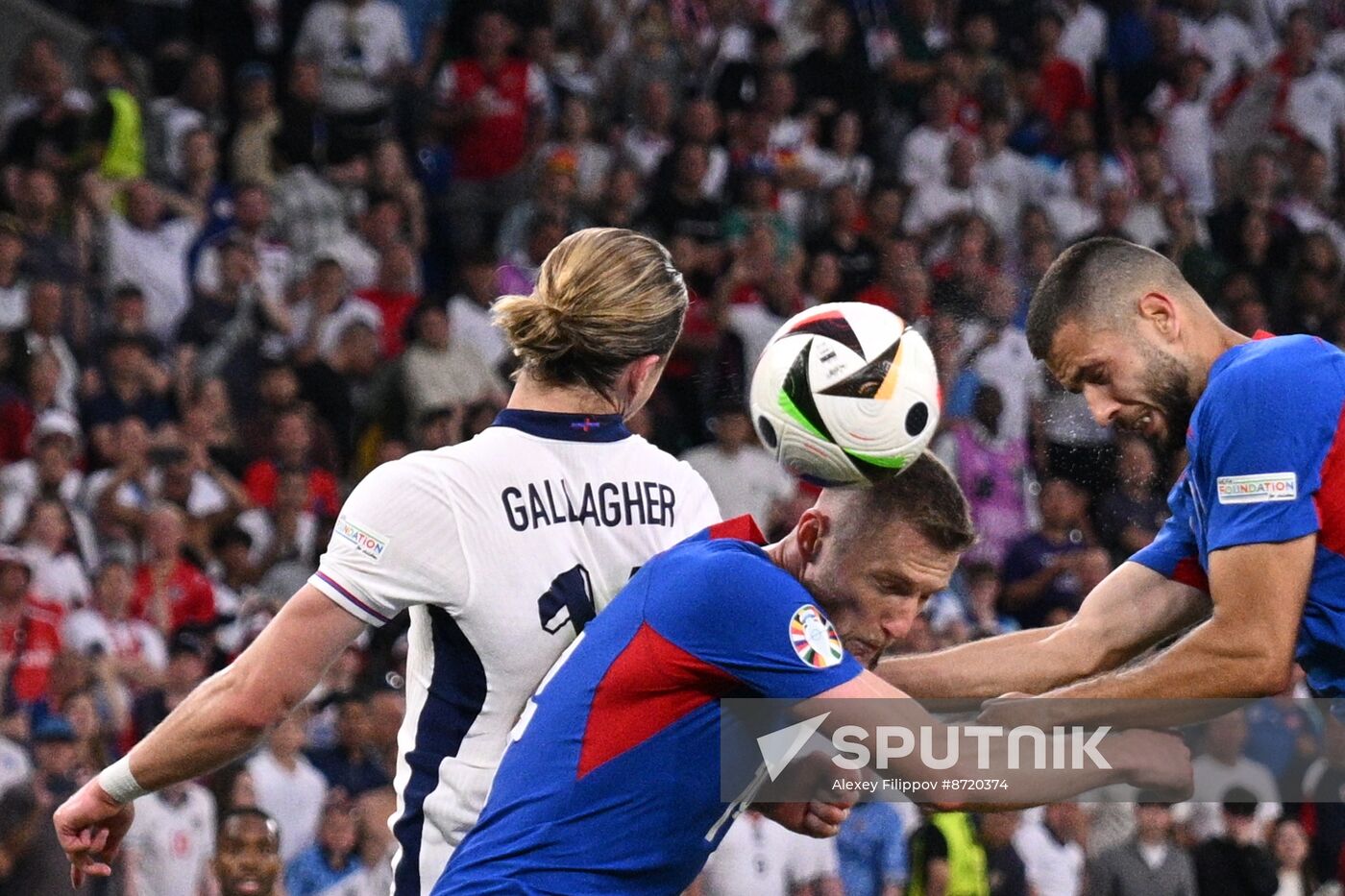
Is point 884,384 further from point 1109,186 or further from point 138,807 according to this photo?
point 1109,186

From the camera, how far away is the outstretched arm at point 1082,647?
4980mm

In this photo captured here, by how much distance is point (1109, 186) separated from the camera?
1454 cm

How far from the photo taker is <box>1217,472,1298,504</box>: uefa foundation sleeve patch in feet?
13.8

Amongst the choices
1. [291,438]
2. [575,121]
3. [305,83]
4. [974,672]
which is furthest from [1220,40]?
[974,672]

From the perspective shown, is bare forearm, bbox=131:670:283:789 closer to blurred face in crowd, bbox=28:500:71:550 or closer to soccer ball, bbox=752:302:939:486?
soccer ball, bbox=752:302:939:486

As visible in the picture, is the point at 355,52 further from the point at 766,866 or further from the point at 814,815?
the point at 814,815

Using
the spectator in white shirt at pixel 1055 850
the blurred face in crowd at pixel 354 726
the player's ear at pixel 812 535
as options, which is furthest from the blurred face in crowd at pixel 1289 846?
the player's ear at pixel 812 535

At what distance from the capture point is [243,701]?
13.3 ft

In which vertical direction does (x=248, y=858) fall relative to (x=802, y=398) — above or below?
below

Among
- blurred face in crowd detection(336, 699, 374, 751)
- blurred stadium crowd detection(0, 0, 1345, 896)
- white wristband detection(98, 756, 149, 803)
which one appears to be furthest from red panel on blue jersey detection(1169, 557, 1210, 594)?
blurred face in crowd detection(336, 699, 374, 751)

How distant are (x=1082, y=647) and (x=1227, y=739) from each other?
20.3ft

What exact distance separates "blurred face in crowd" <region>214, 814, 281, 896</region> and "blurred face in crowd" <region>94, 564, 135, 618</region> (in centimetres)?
179


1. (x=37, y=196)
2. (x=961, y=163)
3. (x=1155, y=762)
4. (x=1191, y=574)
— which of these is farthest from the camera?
(x=961, y=163)

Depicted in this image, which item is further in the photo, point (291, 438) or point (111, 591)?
point (291, 438)
